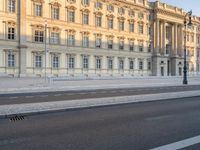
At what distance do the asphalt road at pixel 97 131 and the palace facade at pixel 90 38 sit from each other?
3366 centimetres

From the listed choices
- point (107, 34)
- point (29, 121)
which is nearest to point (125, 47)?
point (107, 34)

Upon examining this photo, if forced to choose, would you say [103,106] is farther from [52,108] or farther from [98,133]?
[98,133]

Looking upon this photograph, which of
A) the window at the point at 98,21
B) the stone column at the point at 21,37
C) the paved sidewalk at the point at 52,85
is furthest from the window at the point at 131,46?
the paved sidewalk at the point at 52,85

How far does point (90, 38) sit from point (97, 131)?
50.0 m

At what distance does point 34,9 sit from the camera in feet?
162

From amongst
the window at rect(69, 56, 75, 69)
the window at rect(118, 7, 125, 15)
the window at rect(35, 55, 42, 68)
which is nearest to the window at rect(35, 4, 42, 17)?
the window at rect(35, 55, 42, 68)

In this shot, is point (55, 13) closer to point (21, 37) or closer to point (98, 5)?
point (21, 37)

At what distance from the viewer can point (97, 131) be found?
815 cm

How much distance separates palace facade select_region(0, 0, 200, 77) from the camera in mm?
47031

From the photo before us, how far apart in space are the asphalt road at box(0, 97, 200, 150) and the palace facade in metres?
33.7

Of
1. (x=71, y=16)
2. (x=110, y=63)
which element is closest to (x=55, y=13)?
(x=71, y=16)

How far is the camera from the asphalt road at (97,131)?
6566mm

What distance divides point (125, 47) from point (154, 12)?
1412cm

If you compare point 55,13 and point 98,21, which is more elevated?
point 55,13
